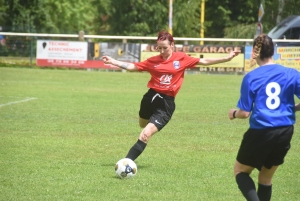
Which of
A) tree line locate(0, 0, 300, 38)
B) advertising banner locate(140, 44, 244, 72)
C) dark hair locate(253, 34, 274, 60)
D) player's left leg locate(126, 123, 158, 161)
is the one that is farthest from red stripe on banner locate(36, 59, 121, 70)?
dark hair locate(253, 34, 274, 60)

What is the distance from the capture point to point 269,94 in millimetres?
5703

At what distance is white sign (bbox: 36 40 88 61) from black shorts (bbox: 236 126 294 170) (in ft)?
79.2

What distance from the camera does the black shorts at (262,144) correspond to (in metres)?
5.71

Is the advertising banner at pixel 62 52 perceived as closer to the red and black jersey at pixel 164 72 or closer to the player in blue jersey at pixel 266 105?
the red and black jersey at pixel 164 72

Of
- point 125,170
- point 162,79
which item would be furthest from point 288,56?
point 125,170

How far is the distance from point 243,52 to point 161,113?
2051cm

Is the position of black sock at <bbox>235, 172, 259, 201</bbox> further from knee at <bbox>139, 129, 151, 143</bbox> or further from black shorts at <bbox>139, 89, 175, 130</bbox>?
black shorts at <bbox>139, 89, 175, 130</bbox>

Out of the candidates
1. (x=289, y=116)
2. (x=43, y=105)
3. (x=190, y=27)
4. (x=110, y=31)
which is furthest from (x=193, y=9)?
(x=289, y=116)

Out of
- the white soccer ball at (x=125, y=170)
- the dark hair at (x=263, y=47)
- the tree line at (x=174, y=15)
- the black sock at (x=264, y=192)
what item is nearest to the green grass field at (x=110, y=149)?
the white soccer ball at (x=125, y=170)

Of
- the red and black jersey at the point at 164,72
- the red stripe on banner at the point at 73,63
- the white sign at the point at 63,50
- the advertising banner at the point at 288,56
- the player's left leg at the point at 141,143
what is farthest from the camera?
the red stripe on banner at the point at 73,63

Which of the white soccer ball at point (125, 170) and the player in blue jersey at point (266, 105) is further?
the white soccer ball at point (125, 170)

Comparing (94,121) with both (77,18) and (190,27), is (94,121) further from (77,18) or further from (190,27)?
(77,18)

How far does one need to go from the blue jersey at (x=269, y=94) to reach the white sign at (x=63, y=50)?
79.2ft

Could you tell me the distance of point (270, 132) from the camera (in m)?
5.71
